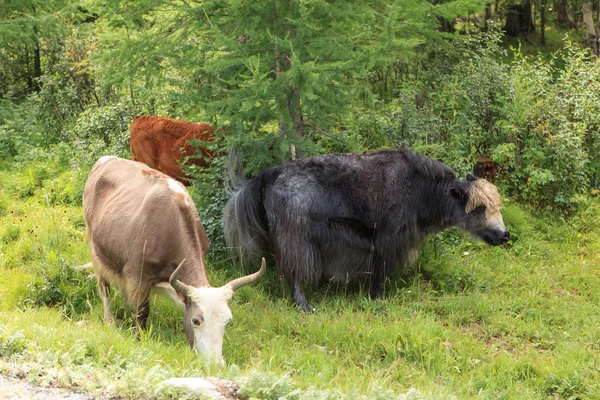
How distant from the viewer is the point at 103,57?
8.00 metres

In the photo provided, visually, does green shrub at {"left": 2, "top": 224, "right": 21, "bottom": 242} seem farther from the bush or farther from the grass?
the bush

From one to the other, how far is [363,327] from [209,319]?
1684 millimetres

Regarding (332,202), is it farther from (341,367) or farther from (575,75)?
(575,75)

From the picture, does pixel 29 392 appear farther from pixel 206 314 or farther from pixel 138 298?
pixel 138 298

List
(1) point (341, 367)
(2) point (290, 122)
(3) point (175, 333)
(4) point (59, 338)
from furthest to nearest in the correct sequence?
(2) point (290, 122) → (3) point (175, 333) → (1) point (341, 367) → (4) point (59, 338)

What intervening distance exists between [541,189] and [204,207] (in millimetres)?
4575

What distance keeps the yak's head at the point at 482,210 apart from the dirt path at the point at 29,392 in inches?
180

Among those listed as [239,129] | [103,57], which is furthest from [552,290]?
[103,57]

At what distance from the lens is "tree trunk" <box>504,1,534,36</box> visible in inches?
679

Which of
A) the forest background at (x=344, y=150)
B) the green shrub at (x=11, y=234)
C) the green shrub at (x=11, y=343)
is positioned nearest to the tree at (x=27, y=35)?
the forest background at (x=344, y=150)

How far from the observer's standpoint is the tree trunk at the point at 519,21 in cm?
1723

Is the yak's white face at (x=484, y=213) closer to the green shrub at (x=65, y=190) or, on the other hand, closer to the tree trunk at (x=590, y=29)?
the green shrub at (x=65, y=190)

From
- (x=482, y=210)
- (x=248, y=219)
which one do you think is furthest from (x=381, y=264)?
(x=248, y=219)

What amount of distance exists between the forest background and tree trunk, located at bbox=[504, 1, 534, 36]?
669cm
